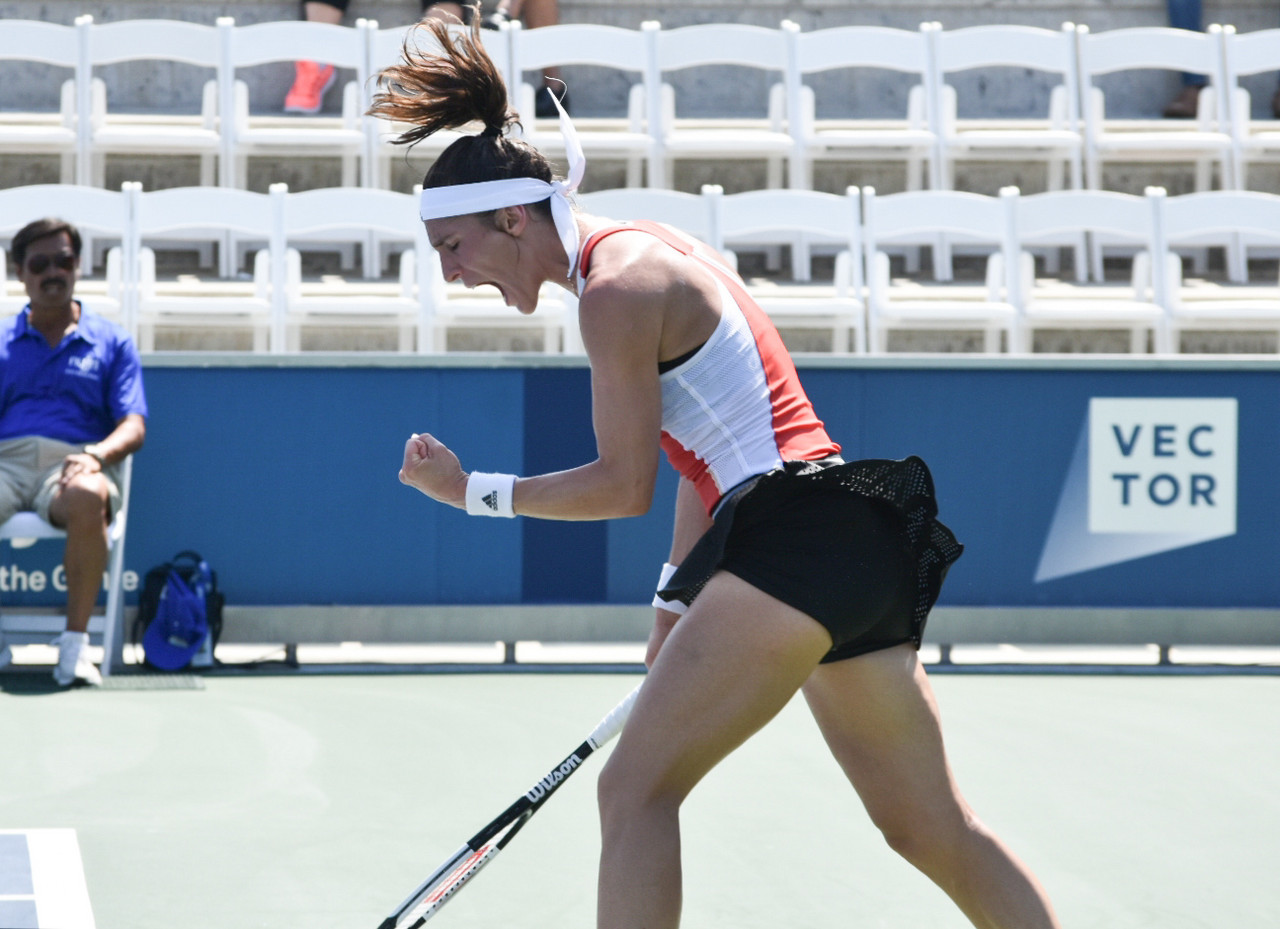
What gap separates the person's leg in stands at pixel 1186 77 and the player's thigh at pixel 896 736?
36.5 feet

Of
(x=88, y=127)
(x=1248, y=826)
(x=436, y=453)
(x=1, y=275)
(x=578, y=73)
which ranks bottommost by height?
(x=1248, y=826)

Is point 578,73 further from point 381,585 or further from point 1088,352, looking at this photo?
point 381,585

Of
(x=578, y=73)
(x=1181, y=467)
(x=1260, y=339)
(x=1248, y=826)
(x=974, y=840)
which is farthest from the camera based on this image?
(x=578, y=73)

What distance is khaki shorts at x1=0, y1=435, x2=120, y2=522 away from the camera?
6.41 metres

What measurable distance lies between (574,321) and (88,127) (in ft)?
13.7

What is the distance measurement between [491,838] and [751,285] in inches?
311

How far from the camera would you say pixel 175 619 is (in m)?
6.57

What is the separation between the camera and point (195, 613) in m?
6.58

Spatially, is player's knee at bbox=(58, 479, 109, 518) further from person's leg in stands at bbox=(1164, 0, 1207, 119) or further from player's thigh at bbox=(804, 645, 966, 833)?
person's leg in stands at bbox=(1164, 0, 1207, 119)

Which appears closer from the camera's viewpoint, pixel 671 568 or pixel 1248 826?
pixel 671 568

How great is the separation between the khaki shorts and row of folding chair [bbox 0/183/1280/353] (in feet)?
8.20

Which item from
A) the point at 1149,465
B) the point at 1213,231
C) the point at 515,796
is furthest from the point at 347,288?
the point at 515,796

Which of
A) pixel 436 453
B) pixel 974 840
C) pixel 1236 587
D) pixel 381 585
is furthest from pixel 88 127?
pixel 974 840

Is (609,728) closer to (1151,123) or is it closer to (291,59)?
(291,59)
